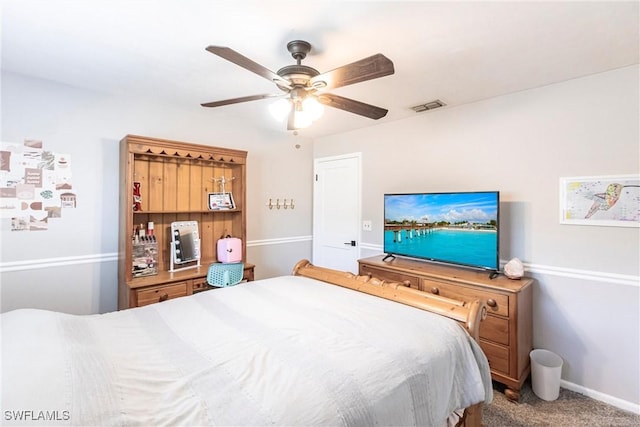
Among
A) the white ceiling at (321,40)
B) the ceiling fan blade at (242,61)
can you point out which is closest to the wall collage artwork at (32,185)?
the white ceiling at (321,40)

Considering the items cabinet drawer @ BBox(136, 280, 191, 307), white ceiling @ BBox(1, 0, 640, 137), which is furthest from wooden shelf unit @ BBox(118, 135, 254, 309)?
white ceiling @ BBox(1, 0, 640, 137)

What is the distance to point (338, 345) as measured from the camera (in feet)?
4.06

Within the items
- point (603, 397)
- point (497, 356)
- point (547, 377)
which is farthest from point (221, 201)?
point (603, 397)

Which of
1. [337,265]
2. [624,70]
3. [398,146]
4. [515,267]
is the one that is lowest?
[337,265]

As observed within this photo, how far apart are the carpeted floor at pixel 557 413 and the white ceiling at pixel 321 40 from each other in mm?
2437

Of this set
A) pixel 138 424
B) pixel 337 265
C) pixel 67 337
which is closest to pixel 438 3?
pixel 138 424

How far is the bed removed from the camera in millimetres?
850

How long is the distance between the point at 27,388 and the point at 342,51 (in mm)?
2122

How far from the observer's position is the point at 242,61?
148cm

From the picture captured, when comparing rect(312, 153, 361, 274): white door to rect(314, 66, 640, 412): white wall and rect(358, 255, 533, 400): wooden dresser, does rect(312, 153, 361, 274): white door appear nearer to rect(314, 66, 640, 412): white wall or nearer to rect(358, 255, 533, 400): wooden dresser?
rect(314, 66, 640, 412): white wall

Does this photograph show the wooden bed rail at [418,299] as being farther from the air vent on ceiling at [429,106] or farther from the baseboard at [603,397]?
the air vent on ceiling at [429,106]

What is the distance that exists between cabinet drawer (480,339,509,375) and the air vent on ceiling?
84.2 inches

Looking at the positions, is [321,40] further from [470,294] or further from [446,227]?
[470,294]

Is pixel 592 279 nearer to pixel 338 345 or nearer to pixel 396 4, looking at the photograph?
pixel 338 345
